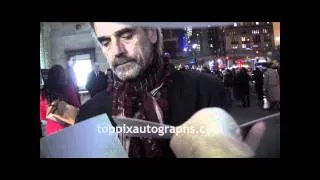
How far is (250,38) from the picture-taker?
484cm

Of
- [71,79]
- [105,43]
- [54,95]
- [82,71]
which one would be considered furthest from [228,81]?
[54,95]

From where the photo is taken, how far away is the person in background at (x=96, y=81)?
4664 mm

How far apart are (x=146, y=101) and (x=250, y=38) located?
124 cm

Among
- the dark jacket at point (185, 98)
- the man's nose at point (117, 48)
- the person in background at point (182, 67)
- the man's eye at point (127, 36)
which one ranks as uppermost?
the man's eye at point (127, 36)

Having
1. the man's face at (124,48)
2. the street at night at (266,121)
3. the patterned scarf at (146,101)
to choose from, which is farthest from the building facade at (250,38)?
the man's face at (124,48)

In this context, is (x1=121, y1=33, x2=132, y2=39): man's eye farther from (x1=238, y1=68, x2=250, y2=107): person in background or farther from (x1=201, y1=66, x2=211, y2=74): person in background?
(x1=238, y1=68, x2=250, y2=107): person in background

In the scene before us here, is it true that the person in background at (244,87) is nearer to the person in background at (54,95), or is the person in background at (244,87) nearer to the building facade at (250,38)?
the building facade at (250,38)

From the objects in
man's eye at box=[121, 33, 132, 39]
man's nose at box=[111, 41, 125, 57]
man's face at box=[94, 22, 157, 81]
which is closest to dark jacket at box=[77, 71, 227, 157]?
man's face at box=[94, 22, 157, 81]

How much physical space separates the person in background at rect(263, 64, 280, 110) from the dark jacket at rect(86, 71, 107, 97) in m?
1.61

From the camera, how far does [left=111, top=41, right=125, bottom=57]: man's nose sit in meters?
4.75

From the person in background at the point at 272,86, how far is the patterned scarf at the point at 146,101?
0.95 meters

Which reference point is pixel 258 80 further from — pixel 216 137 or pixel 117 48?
pixel 117 48

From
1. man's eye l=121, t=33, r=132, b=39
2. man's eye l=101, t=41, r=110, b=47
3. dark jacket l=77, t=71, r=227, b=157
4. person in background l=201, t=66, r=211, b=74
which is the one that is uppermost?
man's eye l=121, t=33, r=132, b=39
